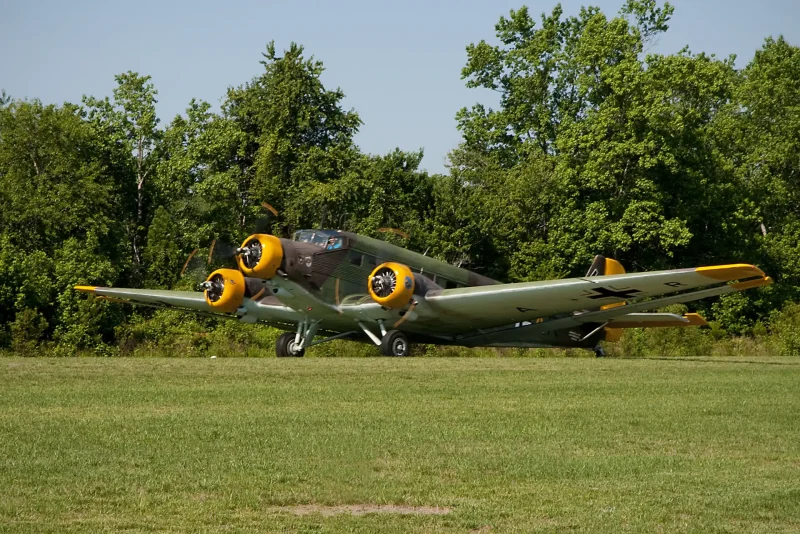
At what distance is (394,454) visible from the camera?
9656mm

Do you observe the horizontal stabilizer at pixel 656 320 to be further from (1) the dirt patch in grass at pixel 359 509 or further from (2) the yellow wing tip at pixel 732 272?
(1) the dirt patch in grass at pixel 359 509

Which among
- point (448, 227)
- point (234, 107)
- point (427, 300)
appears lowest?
point (427, 300)

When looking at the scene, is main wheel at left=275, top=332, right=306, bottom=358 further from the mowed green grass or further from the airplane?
the mowed green grass

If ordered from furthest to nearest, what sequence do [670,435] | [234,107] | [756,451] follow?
[234,107] → [670,435] → [756,451]

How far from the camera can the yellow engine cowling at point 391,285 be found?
23.4 m

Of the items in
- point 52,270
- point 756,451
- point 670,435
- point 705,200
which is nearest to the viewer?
point 756,451

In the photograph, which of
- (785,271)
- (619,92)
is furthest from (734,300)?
(619,92)

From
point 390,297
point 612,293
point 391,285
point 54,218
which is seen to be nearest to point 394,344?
point 390,297

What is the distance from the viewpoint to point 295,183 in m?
46.7

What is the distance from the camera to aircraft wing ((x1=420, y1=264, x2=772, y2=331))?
20516 millimetres

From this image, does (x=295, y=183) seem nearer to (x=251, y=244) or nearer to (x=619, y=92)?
(x=619, y=92)

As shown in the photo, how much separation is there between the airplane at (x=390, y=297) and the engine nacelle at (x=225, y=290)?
2cm

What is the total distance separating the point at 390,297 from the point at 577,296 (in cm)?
397

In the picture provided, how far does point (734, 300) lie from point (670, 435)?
3835 centimetres
